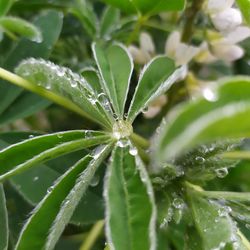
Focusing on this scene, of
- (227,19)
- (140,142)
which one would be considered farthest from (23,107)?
(227,19)

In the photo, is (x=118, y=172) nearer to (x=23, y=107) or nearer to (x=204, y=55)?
(x=23, y=107)

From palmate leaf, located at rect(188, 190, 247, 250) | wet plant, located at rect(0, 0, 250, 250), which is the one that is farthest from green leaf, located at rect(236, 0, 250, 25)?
palmate leaf, located at rect(188, 190, 247, 250)

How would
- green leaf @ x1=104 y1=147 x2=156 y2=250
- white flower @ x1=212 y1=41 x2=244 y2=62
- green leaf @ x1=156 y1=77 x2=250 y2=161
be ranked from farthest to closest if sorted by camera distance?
white flower @ x1=212 y1=41 x2=244 y2=62 < green leaf @ x1=104 y1=147 x2=156 y2=250 < green leaf @ x1=156 y1=77 x2=250 y2=161

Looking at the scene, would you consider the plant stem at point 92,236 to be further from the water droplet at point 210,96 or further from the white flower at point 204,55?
the water droplet at point 210,96

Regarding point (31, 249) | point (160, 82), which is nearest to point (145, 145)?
point (160, 82)

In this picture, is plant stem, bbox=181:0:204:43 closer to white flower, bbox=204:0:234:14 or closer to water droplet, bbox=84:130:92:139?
white flower, bbox=204:0:234:14

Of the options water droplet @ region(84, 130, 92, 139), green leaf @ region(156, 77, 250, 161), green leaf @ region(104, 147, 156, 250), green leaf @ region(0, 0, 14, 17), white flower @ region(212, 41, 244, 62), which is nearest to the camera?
green leaf @ region(156, 77, 250, 161)
